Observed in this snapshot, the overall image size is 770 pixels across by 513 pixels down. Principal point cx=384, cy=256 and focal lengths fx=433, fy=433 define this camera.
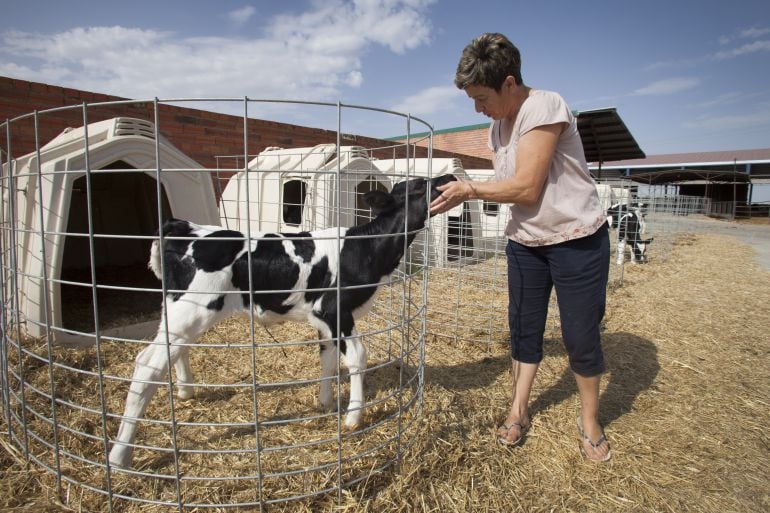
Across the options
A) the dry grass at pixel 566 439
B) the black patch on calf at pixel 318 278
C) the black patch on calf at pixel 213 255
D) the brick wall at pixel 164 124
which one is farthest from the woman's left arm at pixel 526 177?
the brick wall at pixel 164 124

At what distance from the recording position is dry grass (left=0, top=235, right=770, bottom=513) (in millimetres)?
2254

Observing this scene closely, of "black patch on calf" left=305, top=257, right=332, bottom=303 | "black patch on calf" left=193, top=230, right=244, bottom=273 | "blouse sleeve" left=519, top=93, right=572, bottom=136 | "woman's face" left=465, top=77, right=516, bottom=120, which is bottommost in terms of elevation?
"black patch on calf" left=305, top=257, right=332, bottom=303

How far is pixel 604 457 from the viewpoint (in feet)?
8.72

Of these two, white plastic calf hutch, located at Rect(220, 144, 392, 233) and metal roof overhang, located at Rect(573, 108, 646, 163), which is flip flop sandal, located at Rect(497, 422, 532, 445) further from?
metal roof overhang, located at Rect(573, 108, 646, 163)

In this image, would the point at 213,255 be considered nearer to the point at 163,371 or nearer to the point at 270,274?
the point at 270,274

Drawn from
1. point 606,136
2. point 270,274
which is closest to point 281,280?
point 270,274

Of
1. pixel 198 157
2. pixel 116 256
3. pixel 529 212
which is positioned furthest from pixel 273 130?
pixel 529 212

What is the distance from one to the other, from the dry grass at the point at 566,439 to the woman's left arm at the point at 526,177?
4.81 ft

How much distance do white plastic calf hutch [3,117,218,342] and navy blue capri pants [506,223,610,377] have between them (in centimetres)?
221

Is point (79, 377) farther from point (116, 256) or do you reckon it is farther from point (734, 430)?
point (734, 430)

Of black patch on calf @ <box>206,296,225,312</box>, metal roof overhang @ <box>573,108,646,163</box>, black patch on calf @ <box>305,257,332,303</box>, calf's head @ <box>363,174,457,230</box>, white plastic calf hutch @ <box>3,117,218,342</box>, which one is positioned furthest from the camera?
metal roof overhang @ <box>573,108,646,163</box>

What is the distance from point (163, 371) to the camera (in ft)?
7.74

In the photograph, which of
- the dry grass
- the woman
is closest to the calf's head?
the woman

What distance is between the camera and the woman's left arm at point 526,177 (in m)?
2.23
